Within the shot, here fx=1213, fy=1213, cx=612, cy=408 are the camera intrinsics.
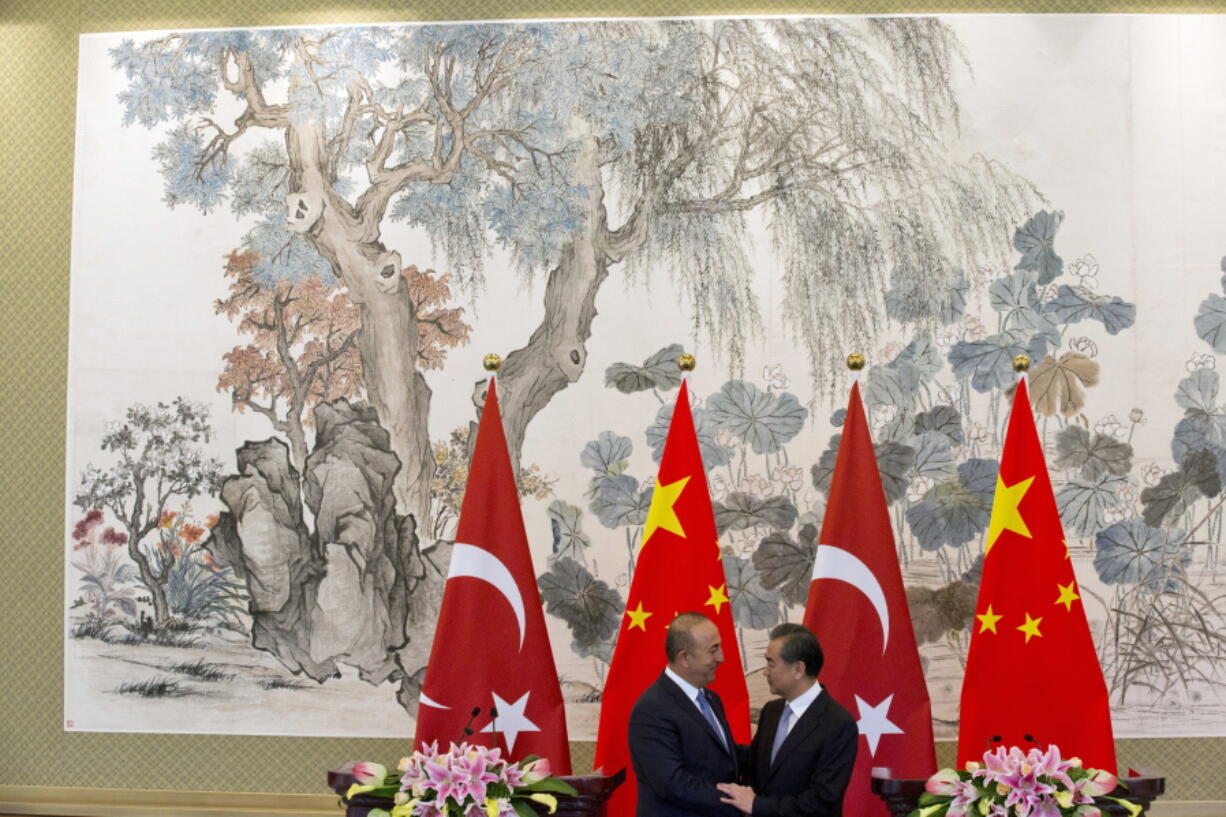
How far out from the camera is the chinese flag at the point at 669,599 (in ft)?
14.2

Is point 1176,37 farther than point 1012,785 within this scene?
Yes

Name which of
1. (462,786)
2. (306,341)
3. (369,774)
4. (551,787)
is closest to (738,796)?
(551,787)

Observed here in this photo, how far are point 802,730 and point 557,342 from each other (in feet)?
6.82

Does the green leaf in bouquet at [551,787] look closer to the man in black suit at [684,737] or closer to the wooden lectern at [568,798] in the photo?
the wooden lectern at [568,798]

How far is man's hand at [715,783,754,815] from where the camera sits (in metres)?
3.44

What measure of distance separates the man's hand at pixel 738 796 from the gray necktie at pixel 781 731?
145 millimetres

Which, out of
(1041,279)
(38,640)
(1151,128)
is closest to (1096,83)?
(1151,128)

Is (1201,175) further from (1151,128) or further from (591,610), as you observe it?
(591,610)

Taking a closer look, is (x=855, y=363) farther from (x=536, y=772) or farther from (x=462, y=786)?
(x=462, y=786)

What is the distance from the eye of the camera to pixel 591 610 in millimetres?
4918

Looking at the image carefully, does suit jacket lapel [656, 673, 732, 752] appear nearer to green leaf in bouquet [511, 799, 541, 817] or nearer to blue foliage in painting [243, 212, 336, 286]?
green leaf in bouquet [511, 799, 541, 817]

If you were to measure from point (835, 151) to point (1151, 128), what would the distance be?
130 cm

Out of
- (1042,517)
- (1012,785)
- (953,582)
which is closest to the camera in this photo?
(1012,785)

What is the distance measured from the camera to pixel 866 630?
4234 millimetres
